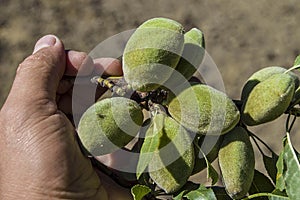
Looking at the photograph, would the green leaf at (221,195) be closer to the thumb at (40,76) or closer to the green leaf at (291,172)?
the green leaf at (291,172)

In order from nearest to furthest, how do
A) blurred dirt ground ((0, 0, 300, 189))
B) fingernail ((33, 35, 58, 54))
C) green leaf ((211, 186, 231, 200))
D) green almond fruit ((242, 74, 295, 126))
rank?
green almond fruit ((242, 74, 295, 126)) → green leaf ((211, 186, 231, 200)) → fingernail ((33, 35, 58, 54)) → blurred dirt ground ((0, 0, 300, 189))

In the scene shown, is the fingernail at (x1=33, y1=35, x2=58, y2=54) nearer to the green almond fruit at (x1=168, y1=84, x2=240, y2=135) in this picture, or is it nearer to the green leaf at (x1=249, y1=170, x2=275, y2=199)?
the green almond fruit at (x1=168, y1=84, x2=240, y2=135)

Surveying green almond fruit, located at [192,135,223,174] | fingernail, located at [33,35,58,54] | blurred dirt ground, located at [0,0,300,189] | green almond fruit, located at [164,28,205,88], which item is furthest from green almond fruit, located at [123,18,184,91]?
blurred dirt ground, located at [0,0,300,189]

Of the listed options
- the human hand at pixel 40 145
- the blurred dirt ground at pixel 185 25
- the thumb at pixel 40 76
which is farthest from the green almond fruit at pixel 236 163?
the blurred dirt ground at pixel 185 25

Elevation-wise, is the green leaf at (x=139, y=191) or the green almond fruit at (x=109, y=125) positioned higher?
the green almond fruit at (x=109, y=125)

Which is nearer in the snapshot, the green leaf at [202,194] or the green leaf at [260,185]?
the green leaf at [202,194]

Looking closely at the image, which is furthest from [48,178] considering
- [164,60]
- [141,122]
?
[164,60]
